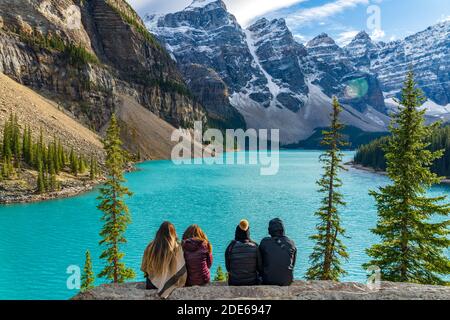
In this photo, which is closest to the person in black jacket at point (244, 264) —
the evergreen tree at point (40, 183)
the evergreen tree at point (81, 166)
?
the evergreen tree at point (40, 183)

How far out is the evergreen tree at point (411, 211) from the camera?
772 inches

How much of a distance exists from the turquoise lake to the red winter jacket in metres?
20.9

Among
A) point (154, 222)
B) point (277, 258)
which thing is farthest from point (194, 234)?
point (154, 222)

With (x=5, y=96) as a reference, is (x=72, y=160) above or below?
below

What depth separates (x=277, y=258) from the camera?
1018 cm

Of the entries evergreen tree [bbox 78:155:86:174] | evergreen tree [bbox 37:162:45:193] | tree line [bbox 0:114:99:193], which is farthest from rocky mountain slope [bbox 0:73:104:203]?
evergreen tree [bbox 78:155:86:174]

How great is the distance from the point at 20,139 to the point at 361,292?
85.5m

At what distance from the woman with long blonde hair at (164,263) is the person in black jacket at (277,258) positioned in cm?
244

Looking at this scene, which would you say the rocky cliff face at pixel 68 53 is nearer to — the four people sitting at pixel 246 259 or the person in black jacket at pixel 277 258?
the four people sitting at pixel 246 259
